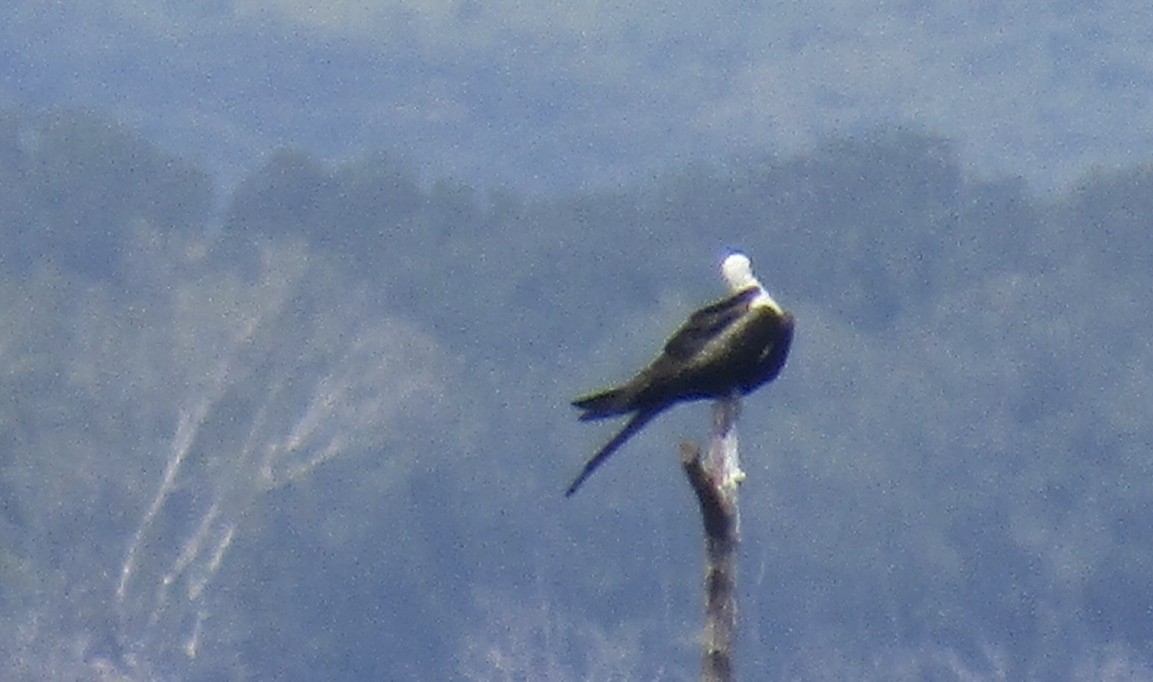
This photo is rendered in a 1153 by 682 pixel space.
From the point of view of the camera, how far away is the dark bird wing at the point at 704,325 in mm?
6531

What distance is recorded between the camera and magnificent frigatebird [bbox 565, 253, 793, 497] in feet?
20.8

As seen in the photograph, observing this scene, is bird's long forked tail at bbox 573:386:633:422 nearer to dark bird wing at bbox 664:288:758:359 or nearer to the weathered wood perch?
dark bird wing at bbox 664:288:758:359

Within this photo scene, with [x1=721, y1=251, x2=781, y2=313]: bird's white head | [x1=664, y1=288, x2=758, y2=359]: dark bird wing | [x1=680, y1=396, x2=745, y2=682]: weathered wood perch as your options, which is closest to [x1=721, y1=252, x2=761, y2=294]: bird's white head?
[x1=721, y1=251, x2=781, y2=313]: bird's white head

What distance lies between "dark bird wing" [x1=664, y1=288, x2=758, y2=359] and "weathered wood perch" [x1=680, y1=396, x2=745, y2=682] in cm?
64

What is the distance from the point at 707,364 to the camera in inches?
254

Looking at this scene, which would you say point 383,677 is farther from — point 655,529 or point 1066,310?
point 1066,310

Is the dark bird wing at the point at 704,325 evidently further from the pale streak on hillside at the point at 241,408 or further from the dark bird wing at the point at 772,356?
the pale streak on hillside at the point at 241,408

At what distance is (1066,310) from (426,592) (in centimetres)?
2052

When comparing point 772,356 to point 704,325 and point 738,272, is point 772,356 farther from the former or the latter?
point 738,272

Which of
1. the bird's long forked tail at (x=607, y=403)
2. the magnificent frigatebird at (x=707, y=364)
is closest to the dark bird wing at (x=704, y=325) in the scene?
the magnificent frigatebird at (x=707, y=364)

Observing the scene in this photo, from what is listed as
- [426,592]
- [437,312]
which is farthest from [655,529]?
[437,312]

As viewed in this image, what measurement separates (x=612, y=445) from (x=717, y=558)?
0.64 m

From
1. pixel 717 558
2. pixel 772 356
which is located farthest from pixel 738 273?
pixel 717 558

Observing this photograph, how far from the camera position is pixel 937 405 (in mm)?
59312
